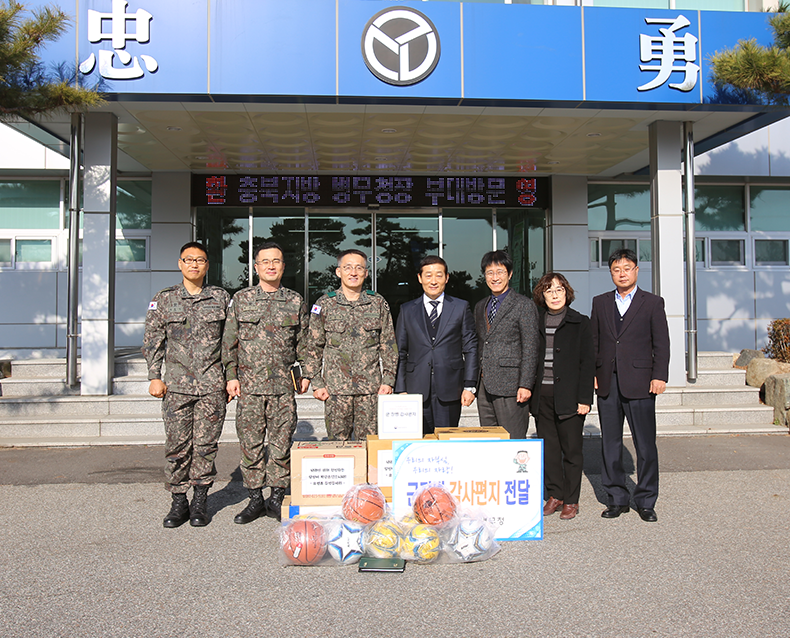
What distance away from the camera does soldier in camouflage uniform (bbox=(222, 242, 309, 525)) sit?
4.06 metres

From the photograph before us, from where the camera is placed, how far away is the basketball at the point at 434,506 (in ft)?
11.2

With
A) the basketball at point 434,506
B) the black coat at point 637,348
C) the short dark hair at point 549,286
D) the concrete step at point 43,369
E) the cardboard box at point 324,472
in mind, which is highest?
the short dark hair at point 549,286

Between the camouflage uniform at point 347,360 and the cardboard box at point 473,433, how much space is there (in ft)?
1.90

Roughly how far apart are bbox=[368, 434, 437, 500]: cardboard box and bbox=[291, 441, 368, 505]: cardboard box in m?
0.04

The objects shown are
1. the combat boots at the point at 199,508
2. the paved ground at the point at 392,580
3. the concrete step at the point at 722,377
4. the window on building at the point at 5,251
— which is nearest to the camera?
the paved ground at the point at 392,580

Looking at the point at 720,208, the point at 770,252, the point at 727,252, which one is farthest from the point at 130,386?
the point at 770,252

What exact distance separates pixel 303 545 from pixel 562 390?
209 centimetres

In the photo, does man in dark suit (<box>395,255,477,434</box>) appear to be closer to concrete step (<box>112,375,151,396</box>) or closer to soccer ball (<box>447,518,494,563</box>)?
soccer ball (<box>447,518,494,563</box>)

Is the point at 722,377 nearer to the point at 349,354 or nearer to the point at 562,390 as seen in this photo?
the point at 562,390

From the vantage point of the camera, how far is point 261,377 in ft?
13.3

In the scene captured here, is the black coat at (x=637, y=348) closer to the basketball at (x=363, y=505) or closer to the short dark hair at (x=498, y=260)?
the short dark hair at (x=498, y=260)

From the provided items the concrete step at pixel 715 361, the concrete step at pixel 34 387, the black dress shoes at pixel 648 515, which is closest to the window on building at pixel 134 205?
the concrete step at pixel 34 387

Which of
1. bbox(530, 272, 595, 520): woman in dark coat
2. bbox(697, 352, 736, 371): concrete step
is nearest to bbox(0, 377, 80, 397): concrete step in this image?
bbox(530, 272, 595, 520): woman in dark coat

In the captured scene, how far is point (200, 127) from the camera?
314 inches
